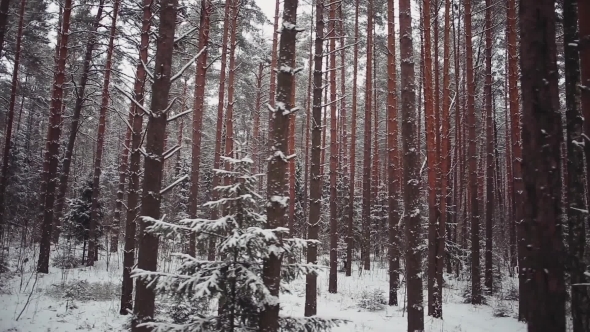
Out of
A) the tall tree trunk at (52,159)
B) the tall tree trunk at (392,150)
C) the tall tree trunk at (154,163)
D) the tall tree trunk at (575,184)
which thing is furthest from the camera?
the tall tree trunk at (52,159)

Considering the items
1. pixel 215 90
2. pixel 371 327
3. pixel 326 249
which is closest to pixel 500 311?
pixel 371 327

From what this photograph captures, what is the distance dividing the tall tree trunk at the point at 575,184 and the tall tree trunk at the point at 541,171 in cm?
306

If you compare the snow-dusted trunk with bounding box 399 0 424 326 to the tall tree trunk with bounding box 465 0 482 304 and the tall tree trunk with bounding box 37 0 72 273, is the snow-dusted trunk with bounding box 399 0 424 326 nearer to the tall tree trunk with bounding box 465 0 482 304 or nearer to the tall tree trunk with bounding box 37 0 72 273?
the tall tree trunk with bounding box 465 0 482 304

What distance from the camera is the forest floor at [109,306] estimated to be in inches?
324

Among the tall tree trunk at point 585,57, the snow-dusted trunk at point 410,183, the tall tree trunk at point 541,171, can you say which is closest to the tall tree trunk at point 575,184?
the tall tree trunk at point 585,57

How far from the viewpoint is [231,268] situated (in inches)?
158

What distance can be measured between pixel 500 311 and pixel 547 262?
929cm

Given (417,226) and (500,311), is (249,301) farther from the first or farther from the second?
(500,311)

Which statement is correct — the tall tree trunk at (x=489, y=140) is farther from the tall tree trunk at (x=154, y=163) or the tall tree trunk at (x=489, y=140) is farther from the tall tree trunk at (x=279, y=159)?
the tall tree trunk at (x=154, y=163)

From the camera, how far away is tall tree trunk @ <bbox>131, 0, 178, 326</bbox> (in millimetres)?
4898

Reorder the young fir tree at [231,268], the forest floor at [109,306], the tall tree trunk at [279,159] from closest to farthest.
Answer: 1. the young fir tree at [231,268]
2. the tall tree trunk at [279,159]
3. the forest floor at [109,306]

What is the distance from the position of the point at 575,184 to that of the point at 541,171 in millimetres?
3959

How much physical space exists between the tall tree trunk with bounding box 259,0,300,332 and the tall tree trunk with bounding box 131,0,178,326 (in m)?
1.73

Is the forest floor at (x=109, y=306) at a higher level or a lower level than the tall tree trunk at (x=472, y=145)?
lower
